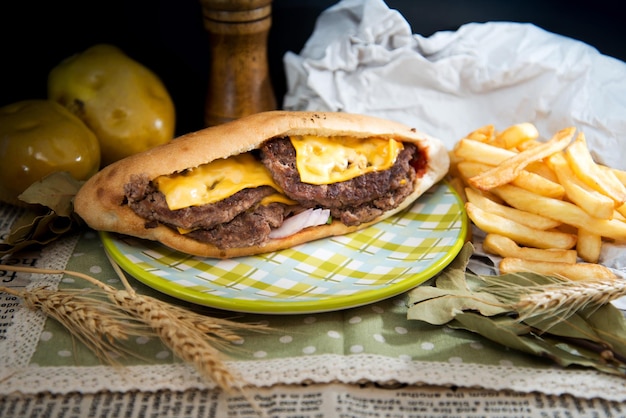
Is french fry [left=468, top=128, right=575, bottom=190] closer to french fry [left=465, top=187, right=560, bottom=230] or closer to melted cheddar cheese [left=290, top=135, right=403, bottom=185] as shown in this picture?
french fry [left=465, top=187, right=560, bottom=230]

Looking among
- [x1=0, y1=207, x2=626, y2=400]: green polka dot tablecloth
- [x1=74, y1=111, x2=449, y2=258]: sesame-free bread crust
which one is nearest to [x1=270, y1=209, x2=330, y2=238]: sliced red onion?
[x1=74, y1=111, x2=449, y2=258]: sesame-free bread crust

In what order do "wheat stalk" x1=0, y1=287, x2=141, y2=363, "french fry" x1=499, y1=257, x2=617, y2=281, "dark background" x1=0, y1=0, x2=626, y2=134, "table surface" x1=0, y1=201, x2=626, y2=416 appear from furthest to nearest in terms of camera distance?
"dark background" x1=0, y1=0, x2=626, y2=134 → "french fry" x1=499, y1=257, x2=617, y2=281 → "wheat stalk" x1=0, y1=287, x2=141, y2=363 → "table surface" x1=0, y1=201, x2=626, y2=416

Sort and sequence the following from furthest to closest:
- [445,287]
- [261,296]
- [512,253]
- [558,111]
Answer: [558,111] < [512,253] < [445,287] < [261,296]

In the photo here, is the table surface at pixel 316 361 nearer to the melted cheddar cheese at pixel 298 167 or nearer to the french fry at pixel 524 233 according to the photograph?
the melted cheddar cheese at pixel 298 167

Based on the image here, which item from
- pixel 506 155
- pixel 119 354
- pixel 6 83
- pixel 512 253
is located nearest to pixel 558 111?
pixel 506 155

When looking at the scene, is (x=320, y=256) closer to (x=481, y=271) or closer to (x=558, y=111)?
(x=481, y=271)

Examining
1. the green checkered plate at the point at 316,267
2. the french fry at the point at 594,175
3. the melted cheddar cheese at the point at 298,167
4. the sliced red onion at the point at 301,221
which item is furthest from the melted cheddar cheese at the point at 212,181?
the french fry at the point at 594,175

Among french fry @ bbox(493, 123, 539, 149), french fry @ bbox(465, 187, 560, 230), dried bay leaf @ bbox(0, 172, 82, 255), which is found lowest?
dried bay leaf @ bbox(0, 172, 82, 255)
